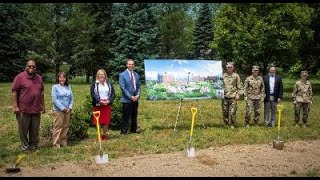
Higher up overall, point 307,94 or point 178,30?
point 178,30

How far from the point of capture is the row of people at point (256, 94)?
14.7 m

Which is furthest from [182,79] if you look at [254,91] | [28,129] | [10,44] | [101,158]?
[10,44]

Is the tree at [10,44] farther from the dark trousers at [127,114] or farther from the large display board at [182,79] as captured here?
the dark trousers at [127,114]

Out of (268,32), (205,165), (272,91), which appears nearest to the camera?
(205,165)

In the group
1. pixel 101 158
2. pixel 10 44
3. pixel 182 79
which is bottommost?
pixel 101 158

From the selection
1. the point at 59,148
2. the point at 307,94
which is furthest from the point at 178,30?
the point at 59,148

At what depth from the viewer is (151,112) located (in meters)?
19.5

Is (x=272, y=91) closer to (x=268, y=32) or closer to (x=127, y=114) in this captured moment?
(x=127, y=114)

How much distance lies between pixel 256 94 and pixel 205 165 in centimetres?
581

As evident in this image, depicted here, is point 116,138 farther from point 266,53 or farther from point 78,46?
point 78,46

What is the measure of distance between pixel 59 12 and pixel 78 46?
4698 mm

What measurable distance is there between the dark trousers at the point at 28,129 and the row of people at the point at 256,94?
632 centimetres

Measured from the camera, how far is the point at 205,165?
31.8 feet

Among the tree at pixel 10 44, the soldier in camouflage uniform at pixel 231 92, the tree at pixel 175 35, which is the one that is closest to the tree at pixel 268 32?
the soldier in camouflage uniform at pixel 231 92
